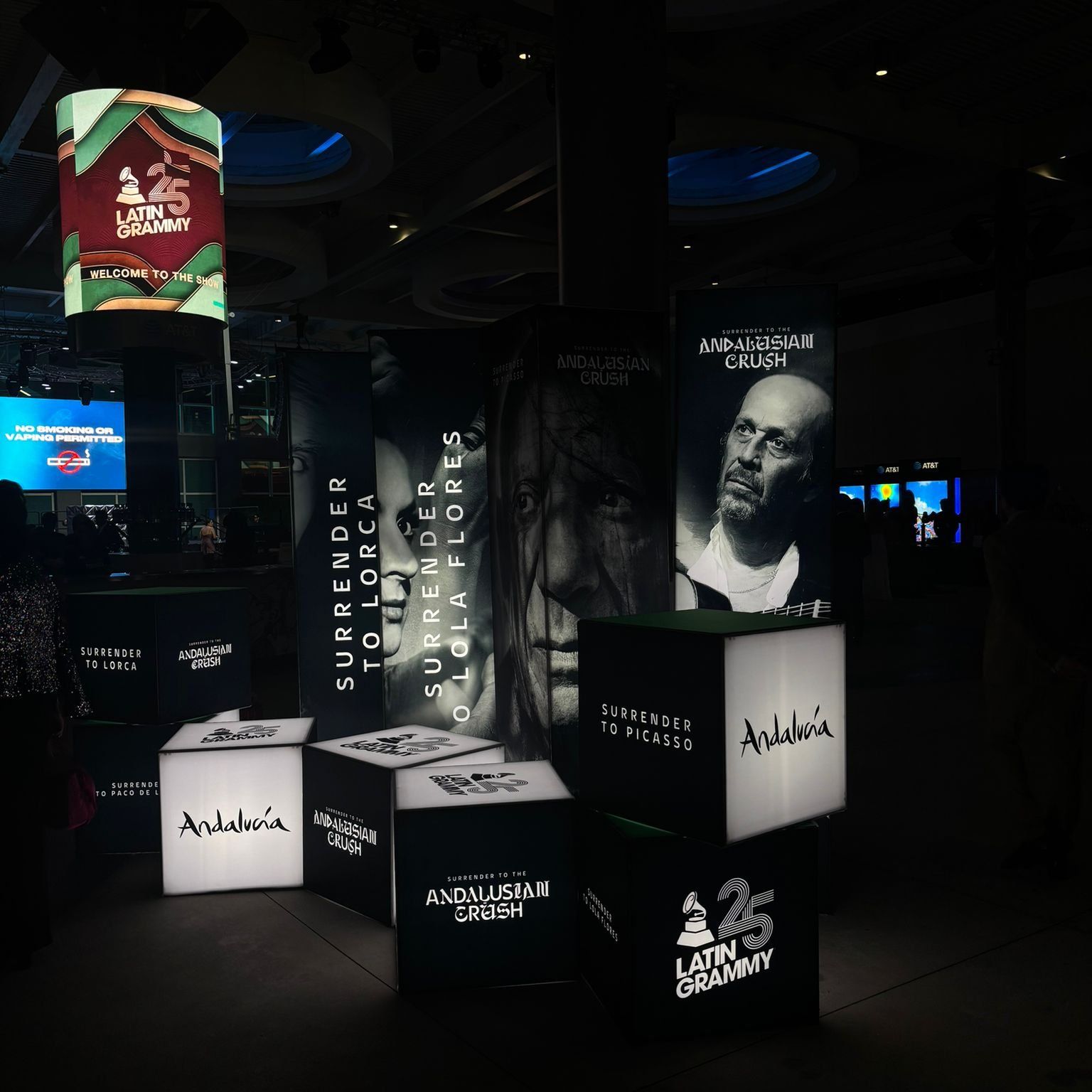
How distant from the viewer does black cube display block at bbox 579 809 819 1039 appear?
88.2 inches

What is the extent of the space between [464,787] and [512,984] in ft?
1.85

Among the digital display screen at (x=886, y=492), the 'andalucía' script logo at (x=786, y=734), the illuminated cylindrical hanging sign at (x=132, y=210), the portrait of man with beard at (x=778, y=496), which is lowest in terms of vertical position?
the 'andalucía' script logo at (x=786, y=734)

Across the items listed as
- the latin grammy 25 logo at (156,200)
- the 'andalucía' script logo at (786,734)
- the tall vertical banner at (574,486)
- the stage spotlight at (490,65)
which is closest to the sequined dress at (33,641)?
the tall vertical banner at (574,486)

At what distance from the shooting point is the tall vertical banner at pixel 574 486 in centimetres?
291

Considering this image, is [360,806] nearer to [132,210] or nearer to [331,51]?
[132,210]

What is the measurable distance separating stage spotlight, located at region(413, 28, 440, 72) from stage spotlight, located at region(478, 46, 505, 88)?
40cm


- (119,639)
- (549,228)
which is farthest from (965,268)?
(119,639)

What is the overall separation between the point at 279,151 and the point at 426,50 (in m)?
3.60

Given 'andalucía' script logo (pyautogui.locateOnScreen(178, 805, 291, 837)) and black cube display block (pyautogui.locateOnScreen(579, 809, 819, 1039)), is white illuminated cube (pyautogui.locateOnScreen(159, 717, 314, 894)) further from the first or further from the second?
black cube display block (pyautogui.locateOnScreen(579, 809, 819, 1039))

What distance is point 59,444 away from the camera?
54.9ft

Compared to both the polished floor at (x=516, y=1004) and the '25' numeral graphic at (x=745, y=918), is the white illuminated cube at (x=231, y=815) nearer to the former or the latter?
the polished floor at (x=516, y=1004)

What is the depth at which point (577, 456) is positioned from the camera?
292cm

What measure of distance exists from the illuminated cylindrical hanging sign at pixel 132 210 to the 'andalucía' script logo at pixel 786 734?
3968 millimetres

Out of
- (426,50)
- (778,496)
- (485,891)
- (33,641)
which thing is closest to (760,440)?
(778,496)
